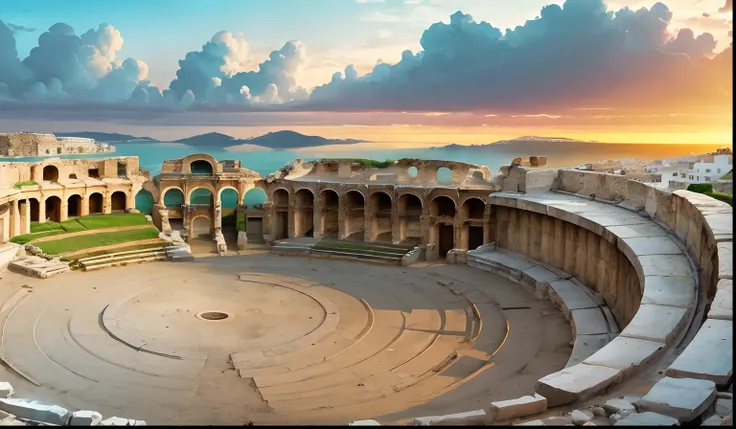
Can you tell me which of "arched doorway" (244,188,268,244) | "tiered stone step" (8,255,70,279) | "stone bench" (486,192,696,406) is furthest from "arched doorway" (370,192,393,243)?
"tiered stone step" (8,255,70,279)

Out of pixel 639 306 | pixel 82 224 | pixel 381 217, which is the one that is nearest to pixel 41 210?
pixel 82 224

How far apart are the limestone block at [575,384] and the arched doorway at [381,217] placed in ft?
76.2

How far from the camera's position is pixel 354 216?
119 ft

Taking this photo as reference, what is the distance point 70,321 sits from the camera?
2122 cm

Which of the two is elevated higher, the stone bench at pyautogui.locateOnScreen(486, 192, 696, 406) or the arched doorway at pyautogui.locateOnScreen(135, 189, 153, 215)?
the arched doorway at pyautogui.locateOnScreen(135, 189, 153, 215)

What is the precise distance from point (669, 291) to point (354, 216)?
23.2m

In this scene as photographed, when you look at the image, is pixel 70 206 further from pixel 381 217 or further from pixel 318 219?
pixel 381 217

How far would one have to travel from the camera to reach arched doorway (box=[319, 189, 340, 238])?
35844mm

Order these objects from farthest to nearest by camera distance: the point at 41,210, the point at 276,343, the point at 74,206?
the point at 74,206, the point at 41,210, the point at 276,343

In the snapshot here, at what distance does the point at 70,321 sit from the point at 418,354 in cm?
1133

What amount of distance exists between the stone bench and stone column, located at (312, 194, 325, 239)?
43.5ft

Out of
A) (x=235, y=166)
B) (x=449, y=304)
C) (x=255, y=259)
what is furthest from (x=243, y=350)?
(x=235, y=166)

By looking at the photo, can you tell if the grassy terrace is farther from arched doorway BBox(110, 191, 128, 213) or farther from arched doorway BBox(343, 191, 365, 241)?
arched doorway BBox(343, 191, 365, 241)

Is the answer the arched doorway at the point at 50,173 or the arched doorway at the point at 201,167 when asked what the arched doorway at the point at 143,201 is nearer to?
the arched doorway at the point at 201,167
